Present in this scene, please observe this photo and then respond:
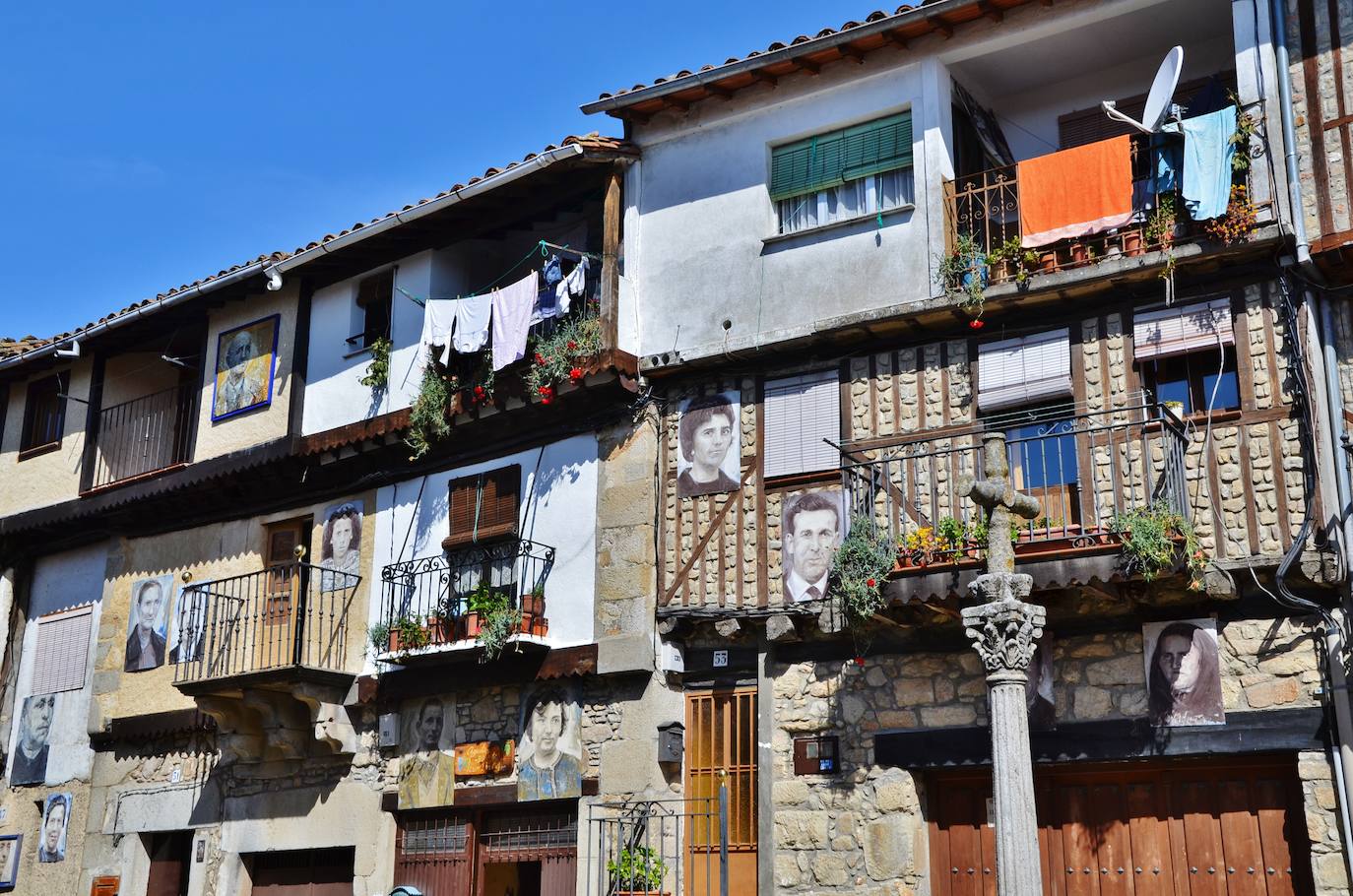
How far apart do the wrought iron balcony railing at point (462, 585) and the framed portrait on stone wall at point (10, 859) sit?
656cm

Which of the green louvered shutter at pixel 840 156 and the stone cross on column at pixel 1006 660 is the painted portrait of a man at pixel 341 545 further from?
the stone cross on column at pixel 1006 660

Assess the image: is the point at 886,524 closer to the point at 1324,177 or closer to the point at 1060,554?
the point at 1060,554

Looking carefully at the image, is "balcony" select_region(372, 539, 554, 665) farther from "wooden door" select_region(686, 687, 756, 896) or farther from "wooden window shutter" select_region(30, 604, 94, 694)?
"wooden window shutter" select_region(30, 604, 94, 694)

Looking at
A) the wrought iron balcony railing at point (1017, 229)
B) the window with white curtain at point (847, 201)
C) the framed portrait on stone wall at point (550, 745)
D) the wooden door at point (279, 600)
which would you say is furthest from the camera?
the wooden door at point (279, 600)

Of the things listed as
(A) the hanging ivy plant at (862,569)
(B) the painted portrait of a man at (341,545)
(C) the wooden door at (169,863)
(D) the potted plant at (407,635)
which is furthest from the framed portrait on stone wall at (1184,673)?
(C) the wooden door at (169,863)

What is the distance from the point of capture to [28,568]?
69.1 ft

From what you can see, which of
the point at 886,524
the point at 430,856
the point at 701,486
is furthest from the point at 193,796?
the point at 886,524

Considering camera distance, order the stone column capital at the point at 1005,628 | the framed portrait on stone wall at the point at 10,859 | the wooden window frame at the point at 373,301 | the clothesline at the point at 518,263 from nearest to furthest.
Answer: the stone column capital at the point at 1005,628
the clothesline at the point at 518,263
the wooden window frame at the point at 373,301
the framed portrait on stone wall at the point at 10,859

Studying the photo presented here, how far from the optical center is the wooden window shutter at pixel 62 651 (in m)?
19.8

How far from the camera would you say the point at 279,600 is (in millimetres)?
17859

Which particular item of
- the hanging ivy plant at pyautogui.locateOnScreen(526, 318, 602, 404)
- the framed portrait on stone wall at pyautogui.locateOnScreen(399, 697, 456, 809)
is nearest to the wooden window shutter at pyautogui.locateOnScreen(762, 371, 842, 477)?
the hanging ivy plant at pyautogui.locateOnScreen(526, 318, 602, 404)

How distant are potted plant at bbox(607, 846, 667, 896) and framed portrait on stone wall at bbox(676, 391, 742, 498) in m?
3.34

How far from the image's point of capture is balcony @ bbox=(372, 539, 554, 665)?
15.1 metres

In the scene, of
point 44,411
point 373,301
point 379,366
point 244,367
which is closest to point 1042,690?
point 379,366
